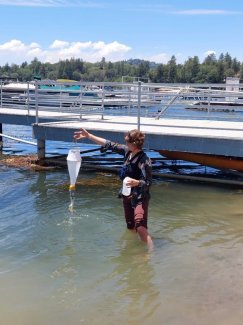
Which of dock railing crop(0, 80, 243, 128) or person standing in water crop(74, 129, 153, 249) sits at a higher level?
dock railing crop(0, 80, 243, 128)

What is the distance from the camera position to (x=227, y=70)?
135500 mm

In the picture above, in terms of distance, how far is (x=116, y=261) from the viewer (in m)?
6.94

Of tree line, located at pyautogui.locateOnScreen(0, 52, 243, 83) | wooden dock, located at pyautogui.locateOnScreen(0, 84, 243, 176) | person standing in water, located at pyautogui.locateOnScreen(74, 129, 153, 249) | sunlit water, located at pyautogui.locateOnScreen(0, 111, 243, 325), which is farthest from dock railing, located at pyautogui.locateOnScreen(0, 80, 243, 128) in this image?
tree line, located at pyautogui.locateOnScreen(0, 52, 243, 83)

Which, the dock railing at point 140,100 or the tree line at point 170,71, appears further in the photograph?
the tree line at point 170,71

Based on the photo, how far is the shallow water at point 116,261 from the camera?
5410 millimetres

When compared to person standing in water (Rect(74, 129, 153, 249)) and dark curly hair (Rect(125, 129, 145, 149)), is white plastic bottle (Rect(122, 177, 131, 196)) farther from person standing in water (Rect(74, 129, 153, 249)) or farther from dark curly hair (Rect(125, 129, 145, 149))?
dark curly hair (Rect(125, 129, 145, 149))

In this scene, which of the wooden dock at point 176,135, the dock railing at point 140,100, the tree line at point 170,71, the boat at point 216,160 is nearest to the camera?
the wooden dock at point 176,135

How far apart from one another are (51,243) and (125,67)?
18991cm

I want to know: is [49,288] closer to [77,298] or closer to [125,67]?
[77,298]

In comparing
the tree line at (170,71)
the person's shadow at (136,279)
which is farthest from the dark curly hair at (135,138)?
the tree line at (170,71)

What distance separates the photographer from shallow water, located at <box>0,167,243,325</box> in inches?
213

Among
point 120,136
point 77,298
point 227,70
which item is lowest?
point 77,298

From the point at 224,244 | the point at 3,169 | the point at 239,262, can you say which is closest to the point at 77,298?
the point at 239,262

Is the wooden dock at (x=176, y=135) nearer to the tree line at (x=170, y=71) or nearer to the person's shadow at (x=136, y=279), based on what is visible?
the person's shadow at (x=136, y=279)
